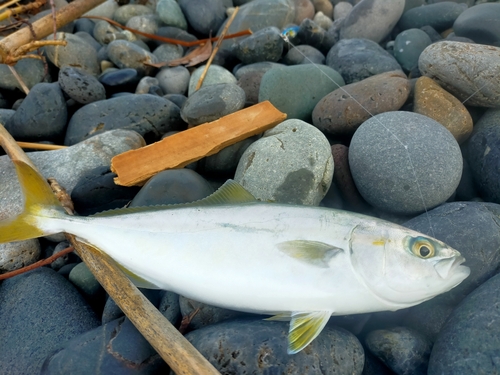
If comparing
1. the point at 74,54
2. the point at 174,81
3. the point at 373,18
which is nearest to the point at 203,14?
the point at 174,81

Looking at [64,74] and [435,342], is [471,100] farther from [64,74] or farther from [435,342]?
[64,74]

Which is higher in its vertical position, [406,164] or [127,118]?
[127,118]

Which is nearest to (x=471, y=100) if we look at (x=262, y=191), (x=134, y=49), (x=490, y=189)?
(x=490, y=189)

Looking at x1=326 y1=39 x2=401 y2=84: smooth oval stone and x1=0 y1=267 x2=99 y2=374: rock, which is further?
x1=326 y1=39 x2=401 y2=84: smooth oval stone

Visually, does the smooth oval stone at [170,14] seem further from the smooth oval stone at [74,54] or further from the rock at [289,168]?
the rock at [289,168]

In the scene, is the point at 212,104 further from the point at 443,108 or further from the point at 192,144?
the point at 443,108

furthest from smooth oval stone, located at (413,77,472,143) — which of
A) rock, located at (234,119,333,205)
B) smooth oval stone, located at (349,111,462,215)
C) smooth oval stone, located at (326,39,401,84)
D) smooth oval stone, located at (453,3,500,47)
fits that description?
smooth oval stone, located at (453,3,500,47)

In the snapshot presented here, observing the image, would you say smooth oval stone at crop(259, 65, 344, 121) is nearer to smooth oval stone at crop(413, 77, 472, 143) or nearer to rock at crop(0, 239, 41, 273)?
smooth oval stone at crop(413, 77, 472, 143)
